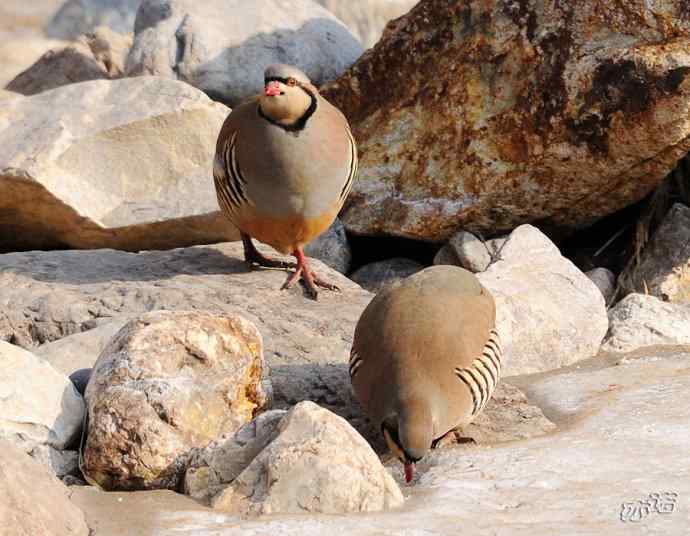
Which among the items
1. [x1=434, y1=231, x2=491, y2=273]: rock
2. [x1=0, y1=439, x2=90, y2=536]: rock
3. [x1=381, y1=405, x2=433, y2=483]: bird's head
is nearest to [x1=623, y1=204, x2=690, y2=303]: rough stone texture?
[x1=434, y1=231, x2=491, y2=273]: rock

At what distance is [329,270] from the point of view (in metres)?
6.29

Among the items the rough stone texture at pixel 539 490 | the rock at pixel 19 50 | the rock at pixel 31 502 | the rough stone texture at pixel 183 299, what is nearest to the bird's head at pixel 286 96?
the rough stone texture at pixel 183 299

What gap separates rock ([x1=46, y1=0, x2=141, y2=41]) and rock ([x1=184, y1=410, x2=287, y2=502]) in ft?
28.9

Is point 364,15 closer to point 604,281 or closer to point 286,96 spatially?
point 604,281

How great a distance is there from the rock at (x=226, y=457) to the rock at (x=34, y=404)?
0.52 meters

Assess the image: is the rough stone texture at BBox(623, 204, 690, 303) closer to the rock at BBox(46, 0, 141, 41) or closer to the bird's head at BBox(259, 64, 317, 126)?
the bird's head at BBox(259, 64, 317, 126)

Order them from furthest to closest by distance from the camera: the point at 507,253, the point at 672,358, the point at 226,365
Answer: the point at 507,253 → the point at 672,358 → the point at 226,365

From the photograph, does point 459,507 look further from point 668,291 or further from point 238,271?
point 668,291

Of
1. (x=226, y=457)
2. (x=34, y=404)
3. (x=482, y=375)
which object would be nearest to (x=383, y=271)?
(x=482, y=375)

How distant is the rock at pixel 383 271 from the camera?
23.6ft

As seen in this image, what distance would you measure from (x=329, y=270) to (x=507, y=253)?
3.05 ft

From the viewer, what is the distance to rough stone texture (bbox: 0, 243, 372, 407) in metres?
5.17

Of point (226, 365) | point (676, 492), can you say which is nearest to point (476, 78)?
point (226, 365)

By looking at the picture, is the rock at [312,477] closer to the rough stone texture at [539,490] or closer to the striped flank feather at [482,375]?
the rough stone texture at [539,490]
